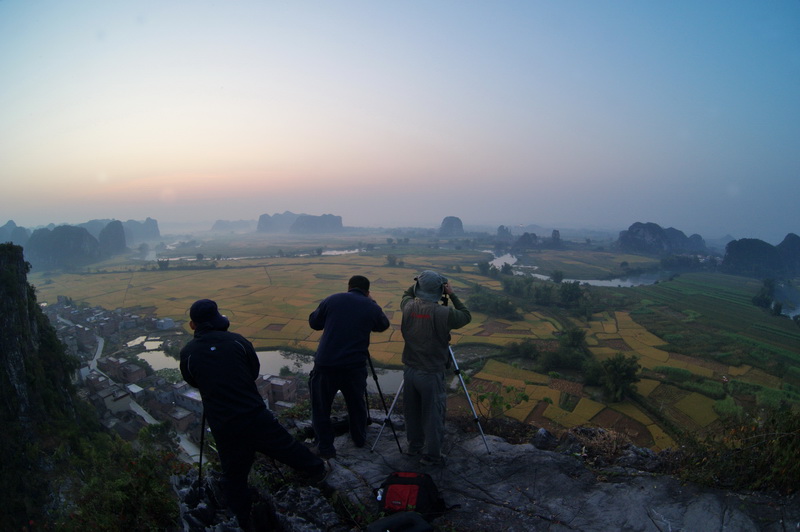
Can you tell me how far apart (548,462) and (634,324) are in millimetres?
29270

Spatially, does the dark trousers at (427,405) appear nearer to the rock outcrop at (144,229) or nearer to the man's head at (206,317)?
the man's head at (206,317)

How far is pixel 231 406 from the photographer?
8.64 feet

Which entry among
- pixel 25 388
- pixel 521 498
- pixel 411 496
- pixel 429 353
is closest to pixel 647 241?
pixel 521 498

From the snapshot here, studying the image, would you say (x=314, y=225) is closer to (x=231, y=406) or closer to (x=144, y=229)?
(x=144, y=229)

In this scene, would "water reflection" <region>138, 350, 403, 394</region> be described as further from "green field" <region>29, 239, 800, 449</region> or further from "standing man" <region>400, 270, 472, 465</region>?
"standing man" <region>400, 270, 472, 465</region>

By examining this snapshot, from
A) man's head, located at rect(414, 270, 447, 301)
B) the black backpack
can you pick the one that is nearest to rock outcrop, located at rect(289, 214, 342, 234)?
man's head, located at rect(414, 270, 447, 301)

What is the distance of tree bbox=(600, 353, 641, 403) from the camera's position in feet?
50.4

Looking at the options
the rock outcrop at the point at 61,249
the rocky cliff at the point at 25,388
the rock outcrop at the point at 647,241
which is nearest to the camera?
the rocky cliff at the point at 25,388

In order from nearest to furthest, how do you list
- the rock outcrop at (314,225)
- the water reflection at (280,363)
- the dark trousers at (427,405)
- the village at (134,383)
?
the dark trousers at (427,405)
the village at (134,383)
the water reflection at (280,363)
the rock outcrop at (314,225)

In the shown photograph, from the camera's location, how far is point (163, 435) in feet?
41.1

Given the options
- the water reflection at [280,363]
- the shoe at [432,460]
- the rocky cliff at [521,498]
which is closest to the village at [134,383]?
the water reflection at [280,363]

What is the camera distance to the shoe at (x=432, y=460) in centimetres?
358

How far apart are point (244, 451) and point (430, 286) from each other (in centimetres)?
223

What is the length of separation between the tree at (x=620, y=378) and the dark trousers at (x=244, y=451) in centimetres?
1710
